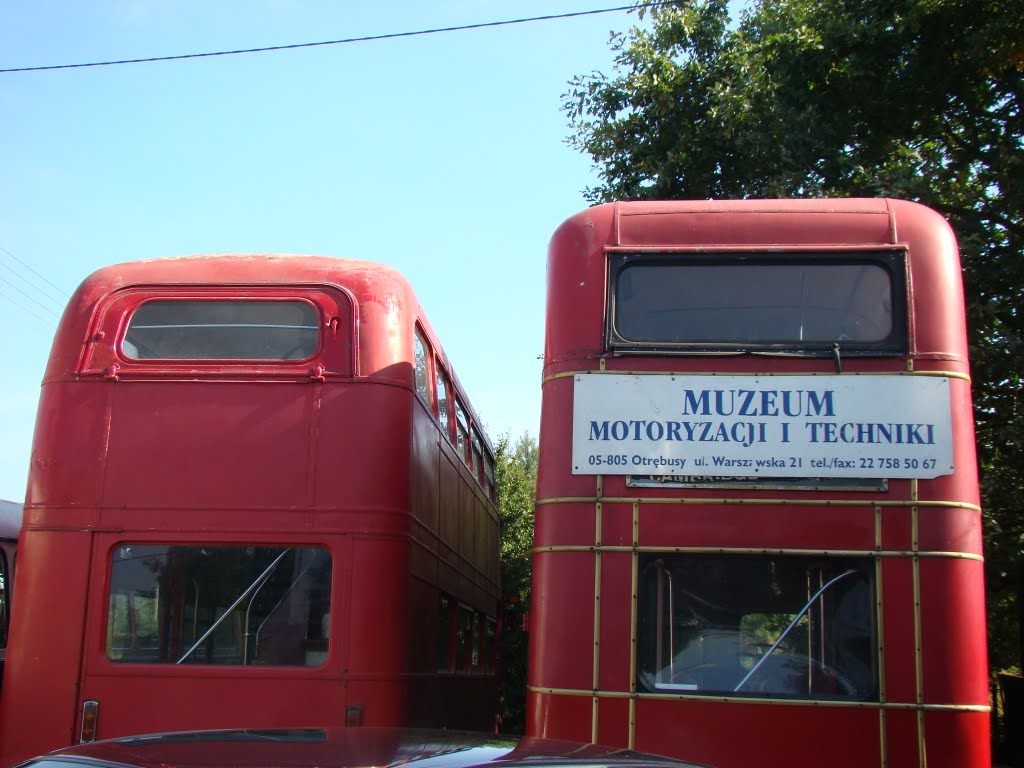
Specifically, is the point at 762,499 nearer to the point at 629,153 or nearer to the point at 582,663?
the point at 582,663

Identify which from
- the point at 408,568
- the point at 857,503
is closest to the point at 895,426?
the point at 857,503

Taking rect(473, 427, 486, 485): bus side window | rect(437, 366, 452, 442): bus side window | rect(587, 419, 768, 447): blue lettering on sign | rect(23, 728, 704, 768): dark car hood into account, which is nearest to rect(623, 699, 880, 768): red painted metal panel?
rect(587, 419, 768, 447): blue lettering on sign

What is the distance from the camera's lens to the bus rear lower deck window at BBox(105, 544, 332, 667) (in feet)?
21.7

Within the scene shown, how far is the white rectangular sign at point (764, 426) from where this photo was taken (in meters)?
5.69

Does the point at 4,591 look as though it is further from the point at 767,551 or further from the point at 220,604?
the point at 767,551

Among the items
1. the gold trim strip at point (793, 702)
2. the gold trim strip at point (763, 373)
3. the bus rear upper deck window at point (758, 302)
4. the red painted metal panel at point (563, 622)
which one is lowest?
the gold trim strip at point (793, 702)

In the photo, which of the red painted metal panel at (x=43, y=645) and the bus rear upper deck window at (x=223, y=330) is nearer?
the red painted metal panel at (x=43, y=645)

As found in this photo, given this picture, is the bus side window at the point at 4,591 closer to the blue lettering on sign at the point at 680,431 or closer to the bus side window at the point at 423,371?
the bus side window at the point at 423,371

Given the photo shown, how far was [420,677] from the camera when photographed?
7523mm

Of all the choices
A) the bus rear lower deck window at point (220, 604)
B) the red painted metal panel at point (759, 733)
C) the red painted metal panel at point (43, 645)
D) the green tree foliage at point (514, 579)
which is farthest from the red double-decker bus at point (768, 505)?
the green tree foliage at point (514, 579)

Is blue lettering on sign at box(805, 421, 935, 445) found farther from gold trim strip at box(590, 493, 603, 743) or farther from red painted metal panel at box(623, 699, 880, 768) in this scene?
red painted metal panel at box(623, 699, 880, 768)

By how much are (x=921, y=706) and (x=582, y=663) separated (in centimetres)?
167

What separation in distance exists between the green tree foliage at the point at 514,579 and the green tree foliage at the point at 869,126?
194 inches

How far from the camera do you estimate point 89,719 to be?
6.43 metres
